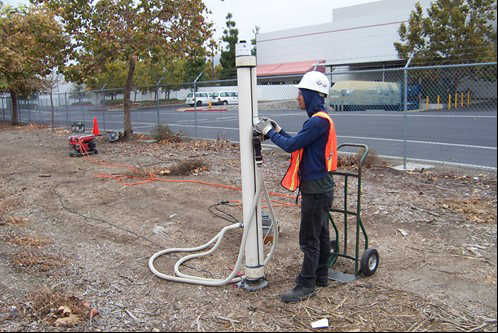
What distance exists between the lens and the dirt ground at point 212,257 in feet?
12.7

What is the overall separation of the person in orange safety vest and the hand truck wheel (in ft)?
1.75

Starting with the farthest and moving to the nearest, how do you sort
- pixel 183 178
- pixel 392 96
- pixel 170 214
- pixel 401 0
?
pixel 401 0 → pixel 392 96 → pixel 183 178 → pixel 170 214

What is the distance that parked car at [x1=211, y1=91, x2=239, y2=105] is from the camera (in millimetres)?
40688

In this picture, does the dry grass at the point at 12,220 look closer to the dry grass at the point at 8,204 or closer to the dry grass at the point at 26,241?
the dry grass at the point at 8,204

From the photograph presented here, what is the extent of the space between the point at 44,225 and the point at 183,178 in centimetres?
332

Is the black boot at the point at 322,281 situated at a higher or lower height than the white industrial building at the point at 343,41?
lower

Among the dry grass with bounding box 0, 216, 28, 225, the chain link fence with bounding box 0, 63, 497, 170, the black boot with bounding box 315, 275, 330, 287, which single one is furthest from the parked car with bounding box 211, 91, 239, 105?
the black boot with bounding box 315, 275, 330, 287

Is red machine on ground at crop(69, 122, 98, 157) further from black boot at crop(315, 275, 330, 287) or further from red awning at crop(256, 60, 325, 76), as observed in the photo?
red awning at crop(256, 60, 325, 76)

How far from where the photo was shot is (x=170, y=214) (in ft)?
23.1

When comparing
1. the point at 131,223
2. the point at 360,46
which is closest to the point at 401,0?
the point at 360,46

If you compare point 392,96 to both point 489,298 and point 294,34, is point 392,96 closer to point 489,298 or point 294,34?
point 489,298

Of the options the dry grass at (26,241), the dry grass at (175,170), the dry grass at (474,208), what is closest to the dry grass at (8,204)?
the dry grass at (26,241)

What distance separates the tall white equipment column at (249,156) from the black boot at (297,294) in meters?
0.36

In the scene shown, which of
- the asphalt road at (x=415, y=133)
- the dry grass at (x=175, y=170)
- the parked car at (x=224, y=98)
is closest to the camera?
the asphalt road at (x=415, y=133)
